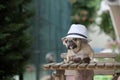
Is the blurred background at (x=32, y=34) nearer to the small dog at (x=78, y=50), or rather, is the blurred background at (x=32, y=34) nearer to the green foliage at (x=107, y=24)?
the small dog at (x=78, y=50)

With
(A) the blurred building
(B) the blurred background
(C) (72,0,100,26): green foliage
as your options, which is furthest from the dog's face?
(C) (72,0,100,26): green foliage

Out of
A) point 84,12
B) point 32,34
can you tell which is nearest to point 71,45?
point 32,34

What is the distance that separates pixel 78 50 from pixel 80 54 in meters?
0.03

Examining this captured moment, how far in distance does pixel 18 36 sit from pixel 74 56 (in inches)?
35.4

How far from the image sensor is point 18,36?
11.8 ft

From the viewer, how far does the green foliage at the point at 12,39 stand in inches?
136

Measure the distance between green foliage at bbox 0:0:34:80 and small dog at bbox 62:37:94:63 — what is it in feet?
2.36

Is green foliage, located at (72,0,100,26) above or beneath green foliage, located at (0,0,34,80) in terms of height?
above

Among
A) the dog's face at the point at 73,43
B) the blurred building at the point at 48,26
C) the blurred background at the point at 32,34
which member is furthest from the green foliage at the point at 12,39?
the blurred building at the point at 48,26

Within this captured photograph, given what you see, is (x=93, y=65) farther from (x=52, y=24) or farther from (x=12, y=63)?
(x=52, y=24)

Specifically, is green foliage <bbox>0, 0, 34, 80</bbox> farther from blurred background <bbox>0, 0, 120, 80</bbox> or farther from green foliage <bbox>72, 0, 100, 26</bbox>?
green foliage <bbox>72, 0, 100, 26</bbox>

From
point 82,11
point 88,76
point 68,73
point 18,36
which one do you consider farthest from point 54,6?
point 82,11

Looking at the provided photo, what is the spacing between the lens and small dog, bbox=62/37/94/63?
2787 millimetres

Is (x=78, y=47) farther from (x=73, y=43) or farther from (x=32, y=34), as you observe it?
(x=32, y=34)
